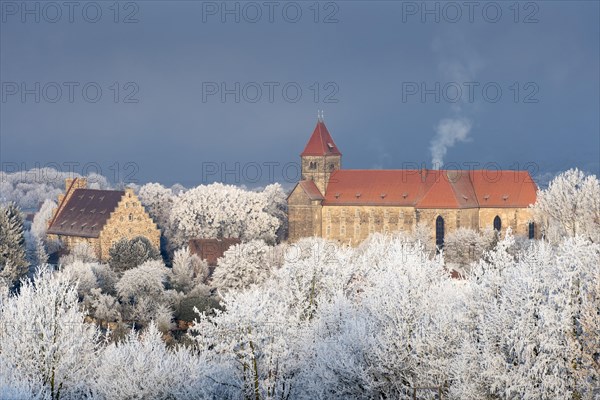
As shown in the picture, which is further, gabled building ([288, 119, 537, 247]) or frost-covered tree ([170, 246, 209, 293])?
gabled building ([288, 119, 537, 247])

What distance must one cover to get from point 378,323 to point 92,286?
32.7 m

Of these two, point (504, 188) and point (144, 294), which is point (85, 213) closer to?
point (144, 294)

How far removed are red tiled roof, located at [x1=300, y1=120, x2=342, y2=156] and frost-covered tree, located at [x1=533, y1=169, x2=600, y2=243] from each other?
23.2 metres

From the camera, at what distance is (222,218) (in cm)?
9744

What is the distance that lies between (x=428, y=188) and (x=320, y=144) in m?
11.4

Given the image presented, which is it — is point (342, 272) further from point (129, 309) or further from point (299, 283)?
point (129, 309)

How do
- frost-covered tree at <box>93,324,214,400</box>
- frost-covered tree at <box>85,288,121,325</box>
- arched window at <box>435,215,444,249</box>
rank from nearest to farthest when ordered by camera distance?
1. frost-covered tree at <box>93,324,214,400</box>
2. frost-covered tree at <box>85,288,121,325</box>
3. arched window at <box>435,215,444,249</box>

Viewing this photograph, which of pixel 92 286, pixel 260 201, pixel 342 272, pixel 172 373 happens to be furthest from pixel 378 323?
pixel 260 201

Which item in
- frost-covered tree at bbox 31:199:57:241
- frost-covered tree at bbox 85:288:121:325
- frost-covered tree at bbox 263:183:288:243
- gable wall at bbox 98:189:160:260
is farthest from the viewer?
frost-covered tree at bbox 263:183:288:243

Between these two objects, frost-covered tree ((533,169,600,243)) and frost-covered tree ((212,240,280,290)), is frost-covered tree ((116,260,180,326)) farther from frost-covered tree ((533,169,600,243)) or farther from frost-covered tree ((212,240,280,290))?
frost-covered tree ((533,169,600,243))

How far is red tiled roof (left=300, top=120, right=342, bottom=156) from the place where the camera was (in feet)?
326

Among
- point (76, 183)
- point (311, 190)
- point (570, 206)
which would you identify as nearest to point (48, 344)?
point (570, 206)

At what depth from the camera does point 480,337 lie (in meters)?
32.7

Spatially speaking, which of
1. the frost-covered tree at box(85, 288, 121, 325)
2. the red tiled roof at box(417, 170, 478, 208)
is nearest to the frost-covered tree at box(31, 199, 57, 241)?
the frost-covered tree at box(85, 288, 121, 325)
